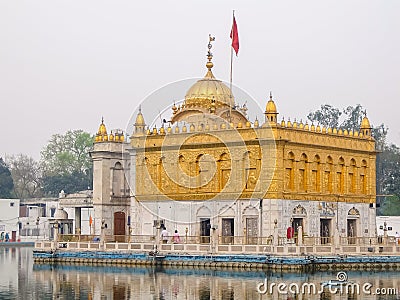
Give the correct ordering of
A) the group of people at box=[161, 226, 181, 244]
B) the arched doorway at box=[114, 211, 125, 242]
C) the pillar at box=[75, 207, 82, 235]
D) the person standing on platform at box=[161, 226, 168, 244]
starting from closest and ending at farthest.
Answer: the group of people at box=[161, 226, 181, 244] → the person standing on platform at box=[161, 226, 168, 244] → the arched doorway at box=[114, 211, 125, 242] → the pillar at box=[75, 207, 82, 235]

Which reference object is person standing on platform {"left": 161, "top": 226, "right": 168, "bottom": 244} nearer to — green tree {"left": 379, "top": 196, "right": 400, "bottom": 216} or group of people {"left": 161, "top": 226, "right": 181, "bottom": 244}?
group of people {"left": 161, "top": 226, "right": 181, "bottom": 244}

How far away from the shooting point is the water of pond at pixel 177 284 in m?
33.5

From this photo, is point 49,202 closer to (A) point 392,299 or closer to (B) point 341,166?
(B) point 341,166

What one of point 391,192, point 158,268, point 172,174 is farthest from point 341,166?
point 391,192

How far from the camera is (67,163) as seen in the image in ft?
323

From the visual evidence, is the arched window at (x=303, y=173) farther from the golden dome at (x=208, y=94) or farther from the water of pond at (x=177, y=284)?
the water of pond at (x=177, y=284)

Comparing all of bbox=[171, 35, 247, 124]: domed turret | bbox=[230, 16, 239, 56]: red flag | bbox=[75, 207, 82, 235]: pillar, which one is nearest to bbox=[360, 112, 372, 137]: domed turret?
bbox=[171, 35, 247, 124]: domed turret

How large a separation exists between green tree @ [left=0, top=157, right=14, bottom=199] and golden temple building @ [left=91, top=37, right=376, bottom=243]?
3973 cm

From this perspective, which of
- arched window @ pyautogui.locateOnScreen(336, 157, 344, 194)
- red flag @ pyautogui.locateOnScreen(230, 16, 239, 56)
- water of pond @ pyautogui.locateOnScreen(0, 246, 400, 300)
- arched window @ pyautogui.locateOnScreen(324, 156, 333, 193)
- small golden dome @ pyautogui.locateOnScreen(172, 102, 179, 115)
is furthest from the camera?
small golden dome @ pyautogui.locateOnScreen(172, 102, 179, 115)

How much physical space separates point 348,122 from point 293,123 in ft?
141

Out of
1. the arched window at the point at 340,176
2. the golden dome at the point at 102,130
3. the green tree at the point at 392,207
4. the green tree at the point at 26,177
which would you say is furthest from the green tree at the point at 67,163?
the arched window at the point at 340,176

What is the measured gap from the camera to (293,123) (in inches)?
1975

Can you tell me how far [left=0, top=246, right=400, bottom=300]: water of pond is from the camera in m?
33.5

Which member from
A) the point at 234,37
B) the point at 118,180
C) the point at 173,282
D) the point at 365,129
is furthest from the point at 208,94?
the point at 173,282
